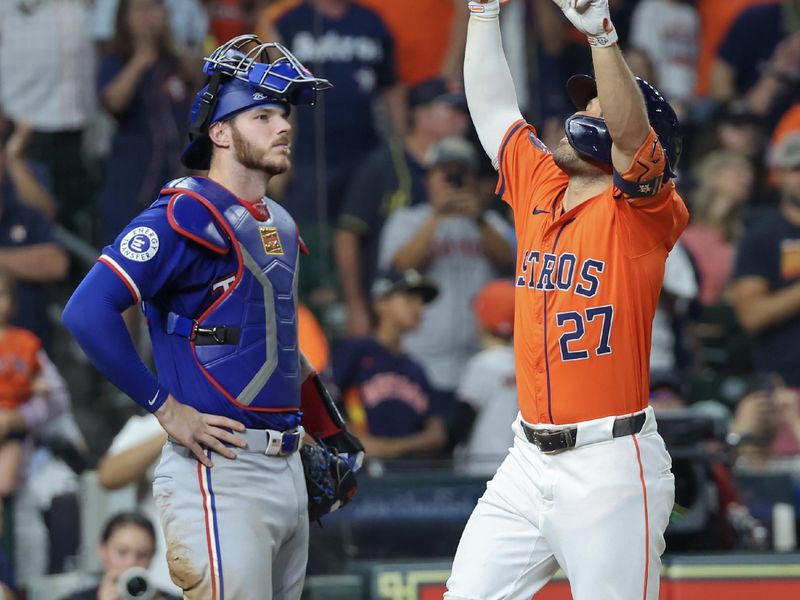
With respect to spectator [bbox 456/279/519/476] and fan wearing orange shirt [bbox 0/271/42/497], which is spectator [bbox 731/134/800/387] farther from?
fan wearing orange shirt [bbox 0/271/42/497]

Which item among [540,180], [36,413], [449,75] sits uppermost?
[449,75]

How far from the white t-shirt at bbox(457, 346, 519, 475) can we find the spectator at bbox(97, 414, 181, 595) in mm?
1610

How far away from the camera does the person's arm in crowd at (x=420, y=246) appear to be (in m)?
7.66

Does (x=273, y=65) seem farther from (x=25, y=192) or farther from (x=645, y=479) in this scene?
(x=25, y=192)

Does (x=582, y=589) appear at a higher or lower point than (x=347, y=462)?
lower

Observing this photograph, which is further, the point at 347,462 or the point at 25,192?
the point at 25,192

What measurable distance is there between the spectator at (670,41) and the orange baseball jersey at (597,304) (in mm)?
5006

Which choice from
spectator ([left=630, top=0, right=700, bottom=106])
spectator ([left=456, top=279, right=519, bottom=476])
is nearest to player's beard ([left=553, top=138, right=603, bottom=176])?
spectator ([left=456, top=279, right=519, bottom=476])

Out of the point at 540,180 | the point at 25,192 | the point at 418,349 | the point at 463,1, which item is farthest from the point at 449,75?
the point at 540,180

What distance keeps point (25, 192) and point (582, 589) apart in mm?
4334

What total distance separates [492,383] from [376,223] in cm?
117

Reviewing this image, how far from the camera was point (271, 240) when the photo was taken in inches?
165

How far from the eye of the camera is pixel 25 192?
24.2ft

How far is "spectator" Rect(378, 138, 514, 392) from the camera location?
301 inches
